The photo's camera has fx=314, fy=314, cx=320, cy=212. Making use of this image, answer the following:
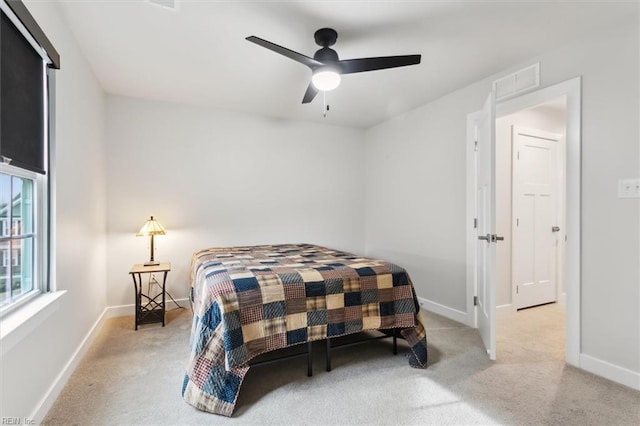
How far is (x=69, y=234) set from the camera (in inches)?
84.3

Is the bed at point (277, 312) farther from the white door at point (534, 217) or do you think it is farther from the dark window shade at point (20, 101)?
the white door at point (534, 217)

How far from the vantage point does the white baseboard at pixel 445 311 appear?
312 cm

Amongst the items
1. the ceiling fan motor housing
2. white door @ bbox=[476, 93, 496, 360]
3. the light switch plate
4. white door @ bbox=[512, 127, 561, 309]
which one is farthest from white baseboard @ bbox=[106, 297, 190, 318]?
the light switch plate

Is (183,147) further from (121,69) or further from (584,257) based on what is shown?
(584,257)

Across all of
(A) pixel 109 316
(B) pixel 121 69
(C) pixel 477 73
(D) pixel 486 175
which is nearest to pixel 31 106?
(B) pixel 121 69

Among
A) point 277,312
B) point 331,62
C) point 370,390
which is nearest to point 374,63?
point 331,62

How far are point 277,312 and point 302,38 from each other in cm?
189

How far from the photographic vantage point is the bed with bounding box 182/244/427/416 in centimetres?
173

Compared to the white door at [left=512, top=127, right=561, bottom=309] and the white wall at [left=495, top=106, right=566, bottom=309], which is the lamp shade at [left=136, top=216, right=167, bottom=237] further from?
the white door at [left=512, top=127, right=561, bottom=309]

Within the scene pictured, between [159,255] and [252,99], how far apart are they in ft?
6.73

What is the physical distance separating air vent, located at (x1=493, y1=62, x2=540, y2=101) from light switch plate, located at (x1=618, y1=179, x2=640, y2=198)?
0.97 m

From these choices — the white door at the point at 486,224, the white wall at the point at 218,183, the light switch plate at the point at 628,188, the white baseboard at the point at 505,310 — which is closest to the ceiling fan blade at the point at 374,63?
the white door at the point at 486,224

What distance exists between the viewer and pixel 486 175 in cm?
254

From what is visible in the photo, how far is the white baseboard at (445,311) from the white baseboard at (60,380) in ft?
10.6
